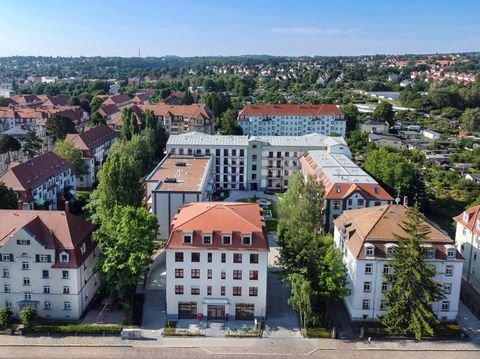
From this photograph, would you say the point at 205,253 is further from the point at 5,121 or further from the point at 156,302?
the point at 5,121

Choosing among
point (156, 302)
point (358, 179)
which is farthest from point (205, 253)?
point (358, 179)

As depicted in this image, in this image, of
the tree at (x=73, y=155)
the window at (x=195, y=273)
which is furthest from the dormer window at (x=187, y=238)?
the tree at (x=73, y=155)

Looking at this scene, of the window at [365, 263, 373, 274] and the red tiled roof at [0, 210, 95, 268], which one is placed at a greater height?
the red tiled roof at [0, 210, 95, 268]

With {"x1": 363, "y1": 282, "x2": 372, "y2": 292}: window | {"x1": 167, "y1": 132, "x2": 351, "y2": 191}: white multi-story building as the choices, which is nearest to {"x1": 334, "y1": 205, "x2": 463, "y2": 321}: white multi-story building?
{"x1": 363, "y1": 282, "x2": 372, "y2": 292}: window

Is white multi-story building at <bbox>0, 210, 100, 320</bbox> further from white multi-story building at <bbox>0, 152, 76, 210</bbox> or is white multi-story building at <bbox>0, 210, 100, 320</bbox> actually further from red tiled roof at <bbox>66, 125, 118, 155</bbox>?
red tiled roof at <bbox>66, 125, 118, 155</bbox>

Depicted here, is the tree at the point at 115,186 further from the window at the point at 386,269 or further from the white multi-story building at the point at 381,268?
the window at the point at 386,269

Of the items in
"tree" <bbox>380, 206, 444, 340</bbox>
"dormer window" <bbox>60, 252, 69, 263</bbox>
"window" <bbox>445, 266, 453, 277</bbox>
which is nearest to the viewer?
"tree" <bbox>380, 206, 444, 340</bbox>

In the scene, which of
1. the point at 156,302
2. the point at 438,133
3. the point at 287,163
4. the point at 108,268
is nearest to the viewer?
the point at 108,268
